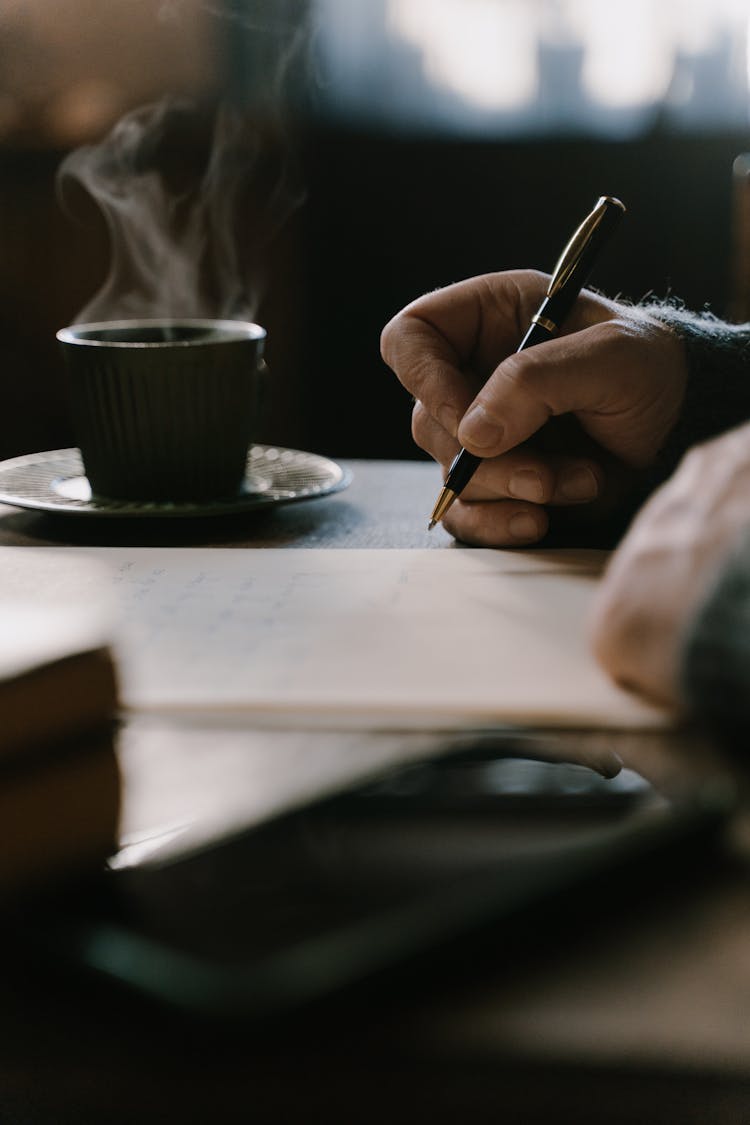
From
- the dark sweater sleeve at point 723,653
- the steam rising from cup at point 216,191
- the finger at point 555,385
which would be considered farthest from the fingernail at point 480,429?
the steam rising from cup at point 216,191

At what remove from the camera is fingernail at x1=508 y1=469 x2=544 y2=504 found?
558 millimetres

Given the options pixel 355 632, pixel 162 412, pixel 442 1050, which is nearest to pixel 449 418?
pixel 162 412

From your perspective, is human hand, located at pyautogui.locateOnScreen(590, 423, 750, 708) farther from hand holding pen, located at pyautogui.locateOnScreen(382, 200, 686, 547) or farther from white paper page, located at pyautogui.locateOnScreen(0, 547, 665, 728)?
hand holding pen, located at pyautogui.locateOnScreen(382, 200, 686, 547)

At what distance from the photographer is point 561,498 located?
1.89 feet

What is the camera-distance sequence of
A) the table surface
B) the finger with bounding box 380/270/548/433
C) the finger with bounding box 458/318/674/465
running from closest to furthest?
the table surface, the finger with bounding box 458/318/674/465, the finger with bounding box 380/270/548/433

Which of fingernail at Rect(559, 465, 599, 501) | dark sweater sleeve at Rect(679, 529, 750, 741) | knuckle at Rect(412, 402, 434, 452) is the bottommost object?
fingernail at Rect(559, 465, 599, 501)

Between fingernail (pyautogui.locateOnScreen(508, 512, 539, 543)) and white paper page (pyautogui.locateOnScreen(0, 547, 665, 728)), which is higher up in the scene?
white paper page (pyautogui.locateOnScreen(0, 547, 665, 728))

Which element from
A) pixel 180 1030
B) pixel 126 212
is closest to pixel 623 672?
pixel 180 1030

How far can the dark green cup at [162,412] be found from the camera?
1.94 ft

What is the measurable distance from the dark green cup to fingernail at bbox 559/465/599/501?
7.3 inches

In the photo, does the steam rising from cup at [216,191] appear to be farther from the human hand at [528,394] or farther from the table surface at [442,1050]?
the table surface at [442,1050]

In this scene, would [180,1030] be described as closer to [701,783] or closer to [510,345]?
[701,783]

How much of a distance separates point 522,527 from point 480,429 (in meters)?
0.05

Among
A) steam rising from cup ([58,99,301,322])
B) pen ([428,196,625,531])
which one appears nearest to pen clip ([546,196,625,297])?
pen ([428,196,625,531])
